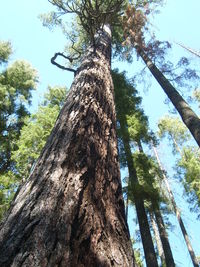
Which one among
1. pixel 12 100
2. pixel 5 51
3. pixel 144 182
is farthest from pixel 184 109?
pixel 5 51

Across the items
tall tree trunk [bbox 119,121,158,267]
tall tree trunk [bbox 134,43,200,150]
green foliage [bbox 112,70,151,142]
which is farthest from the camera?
green foliage [bbox 112,70,151,142]

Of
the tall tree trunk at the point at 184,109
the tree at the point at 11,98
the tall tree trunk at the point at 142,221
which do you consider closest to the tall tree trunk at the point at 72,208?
the tall tree trunk at the point at 184,109

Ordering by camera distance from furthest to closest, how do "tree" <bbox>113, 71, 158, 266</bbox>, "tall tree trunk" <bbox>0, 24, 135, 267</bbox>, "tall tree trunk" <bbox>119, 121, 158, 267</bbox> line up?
"tree" <bbox>113, 71, 158, 266</bbox>
"tall tree trunk" <bbox>119, 121, 158, 267</bbox>
"tall tree trunk" <bbox>0, 24, 135, 267</bbox>

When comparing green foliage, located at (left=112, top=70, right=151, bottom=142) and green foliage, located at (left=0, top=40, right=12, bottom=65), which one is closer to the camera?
green foliage, located at (left=112, top=70, right=151, bottom=142)

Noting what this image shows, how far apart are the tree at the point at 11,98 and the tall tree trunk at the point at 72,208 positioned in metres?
11.3

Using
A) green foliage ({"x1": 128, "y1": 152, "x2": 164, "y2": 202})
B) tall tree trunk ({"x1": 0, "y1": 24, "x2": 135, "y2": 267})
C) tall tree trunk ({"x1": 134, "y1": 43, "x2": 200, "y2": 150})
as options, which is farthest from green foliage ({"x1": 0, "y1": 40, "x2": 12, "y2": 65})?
tall tree trunk ({"x1": 0, "y1": 24, "x2": 135, "y2": 267})

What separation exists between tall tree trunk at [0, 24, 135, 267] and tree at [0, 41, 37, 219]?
1127 cm

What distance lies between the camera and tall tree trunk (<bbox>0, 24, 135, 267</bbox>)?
128 centimetres

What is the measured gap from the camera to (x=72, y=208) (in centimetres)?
156

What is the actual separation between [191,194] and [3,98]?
14.7 metres

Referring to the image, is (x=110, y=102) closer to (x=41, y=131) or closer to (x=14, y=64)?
(x=41, y=131)

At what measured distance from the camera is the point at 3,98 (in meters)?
14.6

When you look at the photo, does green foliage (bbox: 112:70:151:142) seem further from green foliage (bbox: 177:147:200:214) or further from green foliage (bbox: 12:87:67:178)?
Answer: green foliage (bbox: 177:147:200:214)

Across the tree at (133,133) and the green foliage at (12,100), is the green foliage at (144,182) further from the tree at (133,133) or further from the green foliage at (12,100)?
the green foliage at (12,100)
